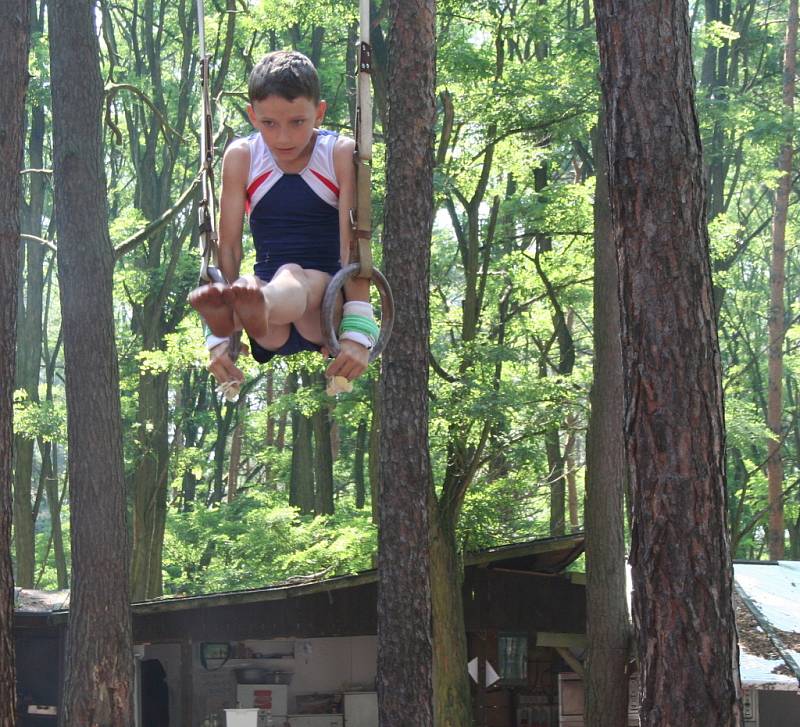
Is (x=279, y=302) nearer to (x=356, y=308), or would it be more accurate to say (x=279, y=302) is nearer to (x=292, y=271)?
(x=292, y=271)

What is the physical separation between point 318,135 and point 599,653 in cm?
999

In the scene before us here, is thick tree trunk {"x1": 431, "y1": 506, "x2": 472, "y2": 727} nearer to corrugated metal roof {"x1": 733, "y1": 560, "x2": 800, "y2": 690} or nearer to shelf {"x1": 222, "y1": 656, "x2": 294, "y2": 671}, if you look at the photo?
corrugated metal roof {"x1": 733, "y1": 560, "x2": 800, "y2": 690}

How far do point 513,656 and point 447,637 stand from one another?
394 cm

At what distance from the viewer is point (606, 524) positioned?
550 inches

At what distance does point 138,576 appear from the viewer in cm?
2273

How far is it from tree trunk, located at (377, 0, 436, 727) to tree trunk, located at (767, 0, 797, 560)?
39.2 feet

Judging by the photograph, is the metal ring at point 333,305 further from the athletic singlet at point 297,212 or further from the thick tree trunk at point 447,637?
the thick tree trunk at point 447,637

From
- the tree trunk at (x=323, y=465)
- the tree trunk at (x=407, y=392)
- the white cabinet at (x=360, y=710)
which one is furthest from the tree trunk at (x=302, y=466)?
the tree trunk at (x=407, y=392)

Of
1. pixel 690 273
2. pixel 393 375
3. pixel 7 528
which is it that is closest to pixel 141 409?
pixel 393 375

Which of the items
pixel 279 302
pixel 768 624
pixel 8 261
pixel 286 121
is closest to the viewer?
pixel 279 302

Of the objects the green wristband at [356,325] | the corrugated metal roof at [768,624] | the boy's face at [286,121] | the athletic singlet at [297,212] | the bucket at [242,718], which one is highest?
the boy's face at [286,121]

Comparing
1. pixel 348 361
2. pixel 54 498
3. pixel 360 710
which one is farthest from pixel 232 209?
pixel 54 498

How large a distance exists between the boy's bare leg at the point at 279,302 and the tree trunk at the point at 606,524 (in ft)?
30.5

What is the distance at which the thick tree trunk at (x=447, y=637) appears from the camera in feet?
48.5
